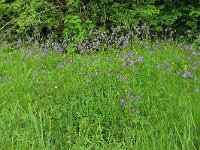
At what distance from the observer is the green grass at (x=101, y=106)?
250 centimetres

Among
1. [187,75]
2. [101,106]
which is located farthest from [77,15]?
[101,106]

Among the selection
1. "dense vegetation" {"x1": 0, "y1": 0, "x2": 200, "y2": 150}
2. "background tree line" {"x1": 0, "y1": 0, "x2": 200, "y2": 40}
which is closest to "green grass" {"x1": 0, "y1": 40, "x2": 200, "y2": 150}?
"dense vegetation" {"x1": 0, "y1": 0, "x2": 200, "y2": 150}

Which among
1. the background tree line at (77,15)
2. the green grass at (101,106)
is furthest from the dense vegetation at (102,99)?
the background tree line at (77,15)

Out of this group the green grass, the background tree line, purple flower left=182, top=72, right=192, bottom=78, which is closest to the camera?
the green grass

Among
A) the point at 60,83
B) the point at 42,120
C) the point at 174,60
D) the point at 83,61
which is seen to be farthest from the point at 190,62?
the point at 42,120

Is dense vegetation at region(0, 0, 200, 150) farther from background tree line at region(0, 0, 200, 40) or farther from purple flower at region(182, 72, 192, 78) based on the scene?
background tree line at region(0, 0, 200, 40)

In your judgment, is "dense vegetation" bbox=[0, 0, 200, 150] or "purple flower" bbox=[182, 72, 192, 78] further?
"purple flower" bbox=[182, 72, 192, 78]

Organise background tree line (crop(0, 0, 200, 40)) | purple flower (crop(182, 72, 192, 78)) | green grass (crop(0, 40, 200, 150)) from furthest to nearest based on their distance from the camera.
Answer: background tree line (crop(0, 0, 200, 40)), purple flower (crop(182, 72, 192, 78)), green grass (crop(0, 40, 200, 150))

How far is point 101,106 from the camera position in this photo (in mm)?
2975

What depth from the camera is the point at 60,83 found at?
3.49 m

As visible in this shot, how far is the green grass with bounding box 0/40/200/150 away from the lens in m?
2.50

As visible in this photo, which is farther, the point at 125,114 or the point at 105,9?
the point at 105,9

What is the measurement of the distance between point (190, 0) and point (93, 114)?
4768 mm

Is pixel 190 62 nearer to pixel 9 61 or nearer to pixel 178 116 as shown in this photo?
pixel 178 116
